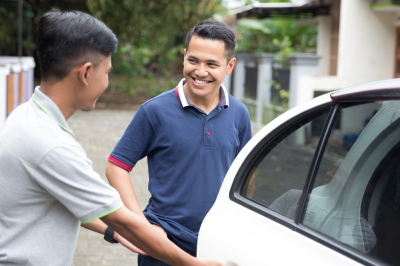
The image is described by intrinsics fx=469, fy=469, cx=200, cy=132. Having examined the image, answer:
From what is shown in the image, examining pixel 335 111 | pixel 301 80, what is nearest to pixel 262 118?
pixel 301 80

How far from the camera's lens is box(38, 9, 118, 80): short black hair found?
1.48 m

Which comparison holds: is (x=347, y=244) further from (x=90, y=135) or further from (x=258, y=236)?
(x=90, y=135)

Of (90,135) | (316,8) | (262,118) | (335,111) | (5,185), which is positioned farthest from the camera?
(316,8)

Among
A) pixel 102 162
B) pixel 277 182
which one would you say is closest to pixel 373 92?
pixel 277 182

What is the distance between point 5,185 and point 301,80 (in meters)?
8.82

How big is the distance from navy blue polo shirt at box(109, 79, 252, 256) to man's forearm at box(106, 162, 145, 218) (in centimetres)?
3

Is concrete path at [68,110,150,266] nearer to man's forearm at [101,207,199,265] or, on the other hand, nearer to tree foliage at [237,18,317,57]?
man's forearm at [101,207,199,265]

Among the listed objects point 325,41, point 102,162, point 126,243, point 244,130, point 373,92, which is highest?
point 325,41

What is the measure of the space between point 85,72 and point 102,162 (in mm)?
6977

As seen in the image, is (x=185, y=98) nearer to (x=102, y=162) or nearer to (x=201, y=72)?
(x=201, y=72)

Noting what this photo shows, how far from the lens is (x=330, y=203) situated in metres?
1.63

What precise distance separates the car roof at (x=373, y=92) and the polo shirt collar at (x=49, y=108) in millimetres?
914

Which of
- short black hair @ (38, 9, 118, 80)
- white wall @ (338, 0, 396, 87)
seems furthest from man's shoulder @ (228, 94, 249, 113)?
white wall @ (338, 0, 396, 87)

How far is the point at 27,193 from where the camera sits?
1.44 meters
